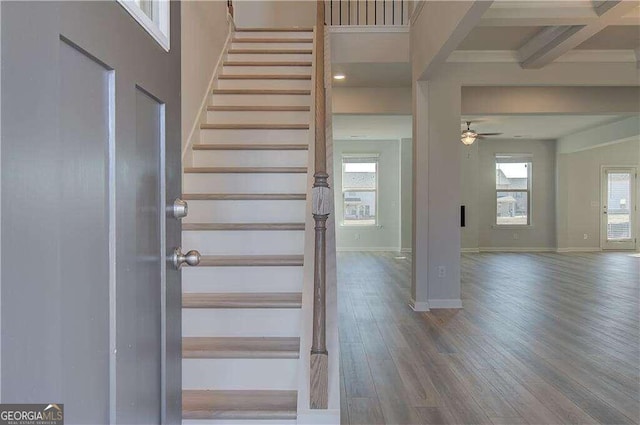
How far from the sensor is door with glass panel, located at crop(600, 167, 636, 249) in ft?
35.1

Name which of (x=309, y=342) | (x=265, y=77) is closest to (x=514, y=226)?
(x=265, y=77)

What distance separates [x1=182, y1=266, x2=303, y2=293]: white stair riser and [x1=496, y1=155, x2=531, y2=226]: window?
9640 millimetres

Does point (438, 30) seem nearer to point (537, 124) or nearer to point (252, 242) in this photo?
point (252, 242)

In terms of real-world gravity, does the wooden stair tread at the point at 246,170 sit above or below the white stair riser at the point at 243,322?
above

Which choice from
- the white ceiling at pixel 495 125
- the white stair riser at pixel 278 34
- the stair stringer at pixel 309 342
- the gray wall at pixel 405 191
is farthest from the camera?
the gray wall at pixel 405 191

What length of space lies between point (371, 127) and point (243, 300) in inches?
276

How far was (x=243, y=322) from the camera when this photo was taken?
2.16 meters

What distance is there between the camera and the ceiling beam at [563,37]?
10.7 ft

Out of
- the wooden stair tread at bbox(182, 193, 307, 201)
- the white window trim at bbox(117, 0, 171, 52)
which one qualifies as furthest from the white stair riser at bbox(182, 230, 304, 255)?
the white window trim at bbox(117, 0, 171, 52)

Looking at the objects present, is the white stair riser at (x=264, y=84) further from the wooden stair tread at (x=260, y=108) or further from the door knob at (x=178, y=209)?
the door knob at (x=178, y=209)

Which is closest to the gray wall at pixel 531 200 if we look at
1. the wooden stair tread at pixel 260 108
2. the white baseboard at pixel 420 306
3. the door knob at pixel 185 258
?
the white baseboard at pixel 420 306

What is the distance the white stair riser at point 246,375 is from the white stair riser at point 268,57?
3.43 m

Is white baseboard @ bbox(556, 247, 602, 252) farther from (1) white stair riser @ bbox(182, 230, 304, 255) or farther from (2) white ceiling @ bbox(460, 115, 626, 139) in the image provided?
(1) white stair riser @ bbox(182, 230, 304, 255)

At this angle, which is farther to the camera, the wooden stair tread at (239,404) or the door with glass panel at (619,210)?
the door with glass panel at (619,210)
